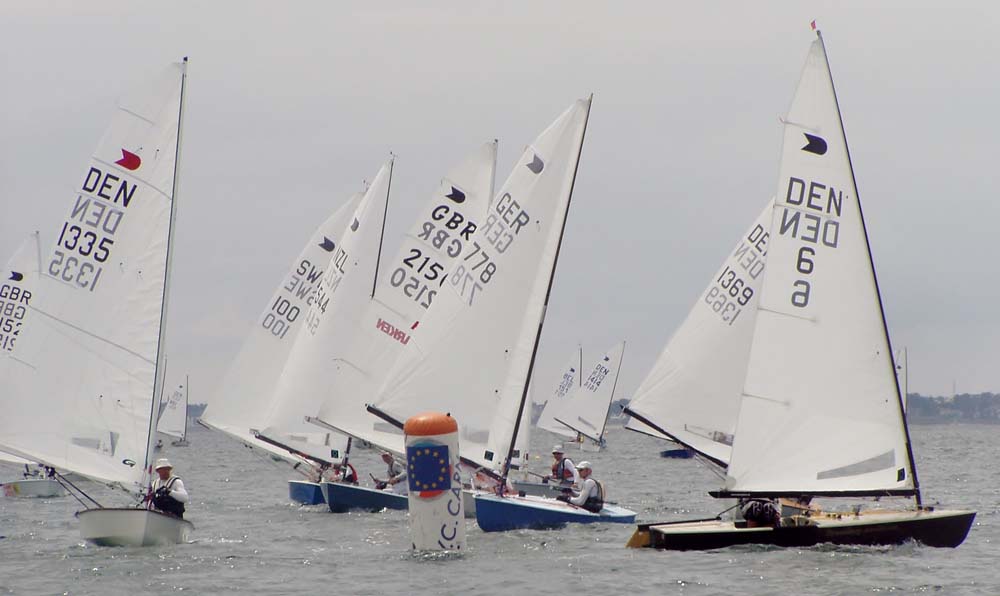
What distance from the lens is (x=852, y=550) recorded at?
59.6 ft

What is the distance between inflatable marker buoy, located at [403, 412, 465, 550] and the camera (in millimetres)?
17609

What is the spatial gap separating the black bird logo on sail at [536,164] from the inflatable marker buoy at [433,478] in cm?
740

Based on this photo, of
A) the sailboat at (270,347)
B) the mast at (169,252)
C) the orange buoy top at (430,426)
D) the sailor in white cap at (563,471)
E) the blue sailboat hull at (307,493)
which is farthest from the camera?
the sailboat at (270,347)

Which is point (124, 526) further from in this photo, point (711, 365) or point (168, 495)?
point (711, 365)

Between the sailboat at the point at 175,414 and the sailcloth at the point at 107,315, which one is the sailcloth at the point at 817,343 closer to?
the sailcloth at the point at 107,315

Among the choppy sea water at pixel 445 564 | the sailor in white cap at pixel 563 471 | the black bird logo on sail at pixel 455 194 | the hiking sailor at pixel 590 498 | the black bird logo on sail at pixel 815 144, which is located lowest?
the choppy sea water at pixel 445 564

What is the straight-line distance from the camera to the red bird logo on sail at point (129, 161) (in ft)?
65.5

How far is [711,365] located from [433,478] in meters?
11.9

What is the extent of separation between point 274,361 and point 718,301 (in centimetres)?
1148

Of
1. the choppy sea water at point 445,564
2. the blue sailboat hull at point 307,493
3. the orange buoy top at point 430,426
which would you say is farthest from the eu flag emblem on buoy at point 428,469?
the blue sailboat hull at point 307,493

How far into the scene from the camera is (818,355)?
1923cm

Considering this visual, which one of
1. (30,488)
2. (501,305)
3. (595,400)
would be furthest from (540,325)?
(595,400)

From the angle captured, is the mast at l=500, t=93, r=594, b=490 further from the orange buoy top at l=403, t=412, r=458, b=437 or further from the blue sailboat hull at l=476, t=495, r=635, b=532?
the orange buoy top at l=403, t=412, r=458, b=437

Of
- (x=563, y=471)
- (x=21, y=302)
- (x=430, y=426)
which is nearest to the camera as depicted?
(x=430, y=426)
